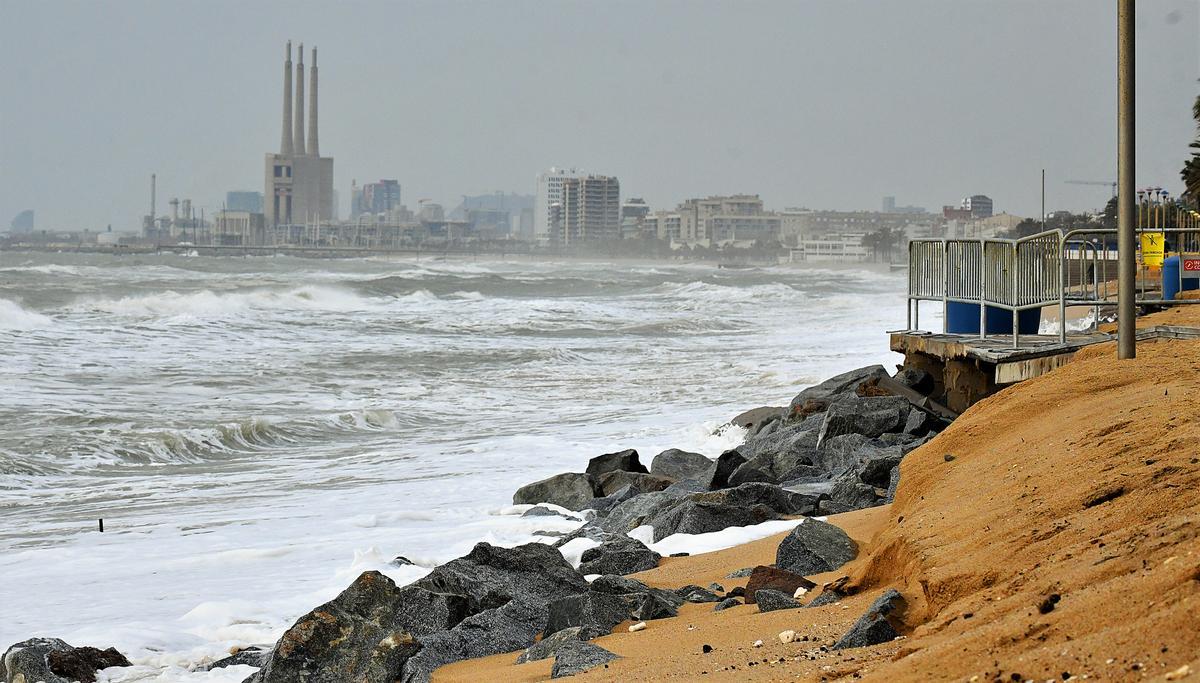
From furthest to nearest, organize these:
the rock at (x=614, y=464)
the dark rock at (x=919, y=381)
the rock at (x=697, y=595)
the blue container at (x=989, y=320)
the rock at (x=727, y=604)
→ 1. the dark rock at (x=919, y=381)
2. the blue container at (x=989, y=320)
3. the rock at (x=614, y=464)
4. the rock at (x=697, y=595)
5. the rock at (x=727, y=604)

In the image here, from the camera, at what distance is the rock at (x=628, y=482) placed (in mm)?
11773

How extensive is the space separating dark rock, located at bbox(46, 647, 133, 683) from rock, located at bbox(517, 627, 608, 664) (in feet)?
7.18

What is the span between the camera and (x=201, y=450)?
1556 cm

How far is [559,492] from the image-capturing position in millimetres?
11445

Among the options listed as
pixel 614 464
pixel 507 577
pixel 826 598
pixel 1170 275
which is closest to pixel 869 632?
pixel 826 598

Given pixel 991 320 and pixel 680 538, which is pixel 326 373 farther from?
pixel 680 538

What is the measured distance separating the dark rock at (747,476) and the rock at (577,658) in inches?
210

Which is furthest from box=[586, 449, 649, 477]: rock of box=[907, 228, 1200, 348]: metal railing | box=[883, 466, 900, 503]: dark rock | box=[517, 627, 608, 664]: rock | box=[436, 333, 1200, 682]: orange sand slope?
box=[517, 627, 608, 664]: rock

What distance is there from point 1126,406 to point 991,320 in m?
7.87

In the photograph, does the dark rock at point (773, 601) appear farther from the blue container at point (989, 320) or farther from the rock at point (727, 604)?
the blue container at point (989, 320)

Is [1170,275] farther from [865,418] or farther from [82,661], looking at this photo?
[82,661]

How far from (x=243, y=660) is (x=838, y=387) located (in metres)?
10.7

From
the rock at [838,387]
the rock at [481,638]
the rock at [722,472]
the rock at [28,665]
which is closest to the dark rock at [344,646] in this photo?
the rock at [481,638]

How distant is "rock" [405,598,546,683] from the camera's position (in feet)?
20.0
